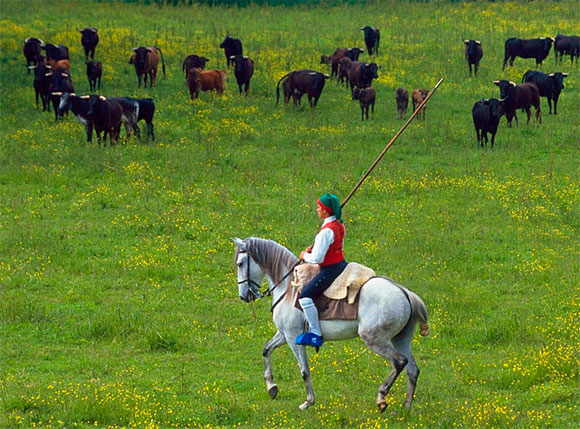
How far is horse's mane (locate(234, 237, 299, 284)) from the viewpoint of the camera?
10891 mm

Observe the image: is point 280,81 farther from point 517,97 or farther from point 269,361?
point 269,361

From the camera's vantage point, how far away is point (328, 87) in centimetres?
3422

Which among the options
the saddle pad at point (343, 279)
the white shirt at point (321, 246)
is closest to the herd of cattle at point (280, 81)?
the saddle pad at point (343, 279)

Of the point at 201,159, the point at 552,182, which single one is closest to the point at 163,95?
the point at 201,159

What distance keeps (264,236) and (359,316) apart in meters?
8.46

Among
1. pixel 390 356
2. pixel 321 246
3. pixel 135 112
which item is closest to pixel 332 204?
pixel 321 246

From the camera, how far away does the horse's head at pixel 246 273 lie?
10852mm

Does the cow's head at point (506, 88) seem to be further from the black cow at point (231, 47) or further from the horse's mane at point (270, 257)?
A: the horse's mane at point (270, 257)

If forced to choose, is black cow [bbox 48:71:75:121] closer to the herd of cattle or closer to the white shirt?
the herd of cattle

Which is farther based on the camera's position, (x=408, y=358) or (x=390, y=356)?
(x=408, y=358)

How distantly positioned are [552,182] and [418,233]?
5.26 m

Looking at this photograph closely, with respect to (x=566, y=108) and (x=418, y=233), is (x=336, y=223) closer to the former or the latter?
(x=418, y=233)

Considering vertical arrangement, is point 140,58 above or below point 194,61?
above

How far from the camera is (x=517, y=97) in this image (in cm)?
2834
